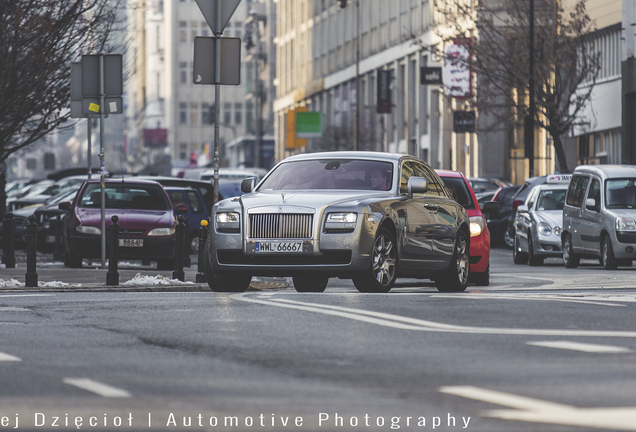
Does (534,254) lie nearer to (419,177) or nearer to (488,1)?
(419,177)

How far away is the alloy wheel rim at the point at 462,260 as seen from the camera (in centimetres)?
1631

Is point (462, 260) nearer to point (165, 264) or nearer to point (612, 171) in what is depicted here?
point (612, 171)

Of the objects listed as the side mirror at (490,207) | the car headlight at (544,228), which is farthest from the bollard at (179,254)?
the car headlight at (544,228)

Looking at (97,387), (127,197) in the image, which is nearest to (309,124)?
(127,197)

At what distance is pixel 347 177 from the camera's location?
14.9 m

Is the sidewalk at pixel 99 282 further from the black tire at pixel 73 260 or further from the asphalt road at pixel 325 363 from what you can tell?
the asphalt road at pixel 325 363

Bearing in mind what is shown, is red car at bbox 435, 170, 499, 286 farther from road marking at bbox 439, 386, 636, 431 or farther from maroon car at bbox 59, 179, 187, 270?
road marking at bbox 439, 386, 636, 431

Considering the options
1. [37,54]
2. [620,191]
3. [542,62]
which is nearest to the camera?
[620,191]

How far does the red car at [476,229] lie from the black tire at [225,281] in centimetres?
395

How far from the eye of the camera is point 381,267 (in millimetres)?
14367

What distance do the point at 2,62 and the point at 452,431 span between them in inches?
799

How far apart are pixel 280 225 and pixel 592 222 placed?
35.4 ft

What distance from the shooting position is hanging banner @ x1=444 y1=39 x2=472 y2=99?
49938mm

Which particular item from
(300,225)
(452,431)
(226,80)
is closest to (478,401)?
(452,431)
